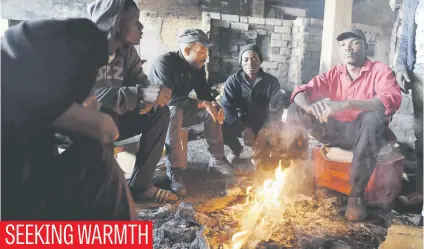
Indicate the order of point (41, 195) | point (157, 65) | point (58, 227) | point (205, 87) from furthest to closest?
point (205, 87), point (157, 65), point (58, 227), point (41, 195)

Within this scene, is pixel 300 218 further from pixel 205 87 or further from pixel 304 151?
pixel 205 87

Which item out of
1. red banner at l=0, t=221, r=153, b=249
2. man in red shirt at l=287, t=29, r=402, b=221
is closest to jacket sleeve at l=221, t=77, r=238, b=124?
man in red shirt at l=287, t=29, r=402, b=221

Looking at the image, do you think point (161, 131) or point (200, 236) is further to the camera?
point (161, 131)

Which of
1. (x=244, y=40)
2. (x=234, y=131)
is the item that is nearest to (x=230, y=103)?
(x=234, y=131)

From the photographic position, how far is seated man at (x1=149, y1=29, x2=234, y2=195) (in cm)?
381

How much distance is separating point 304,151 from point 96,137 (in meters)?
3.20

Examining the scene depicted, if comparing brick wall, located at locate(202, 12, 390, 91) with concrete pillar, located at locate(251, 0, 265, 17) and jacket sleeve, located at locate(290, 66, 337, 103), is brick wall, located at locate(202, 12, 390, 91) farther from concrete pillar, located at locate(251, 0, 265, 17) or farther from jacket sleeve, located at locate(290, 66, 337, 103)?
jacket sleeve, located at locate(290, 66, 337, 103)

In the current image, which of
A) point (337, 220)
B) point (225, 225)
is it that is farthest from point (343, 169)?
point (225, 225)

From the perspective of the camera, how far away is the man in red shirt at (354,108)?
128 inches

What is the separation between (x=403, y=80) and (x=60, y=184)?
3.77 metres

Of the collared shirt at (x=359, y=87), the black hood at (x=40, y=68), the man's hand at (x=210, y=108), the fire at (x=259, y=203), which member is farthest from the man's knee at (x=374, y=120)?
the black hood at (x=40, y=68)

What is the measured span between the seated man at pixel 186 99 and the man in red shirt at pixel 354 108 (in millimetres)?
1107

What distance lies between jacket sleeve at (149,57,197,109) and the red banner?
91.0 inches

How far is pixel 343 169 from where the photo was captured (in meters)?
3.65
